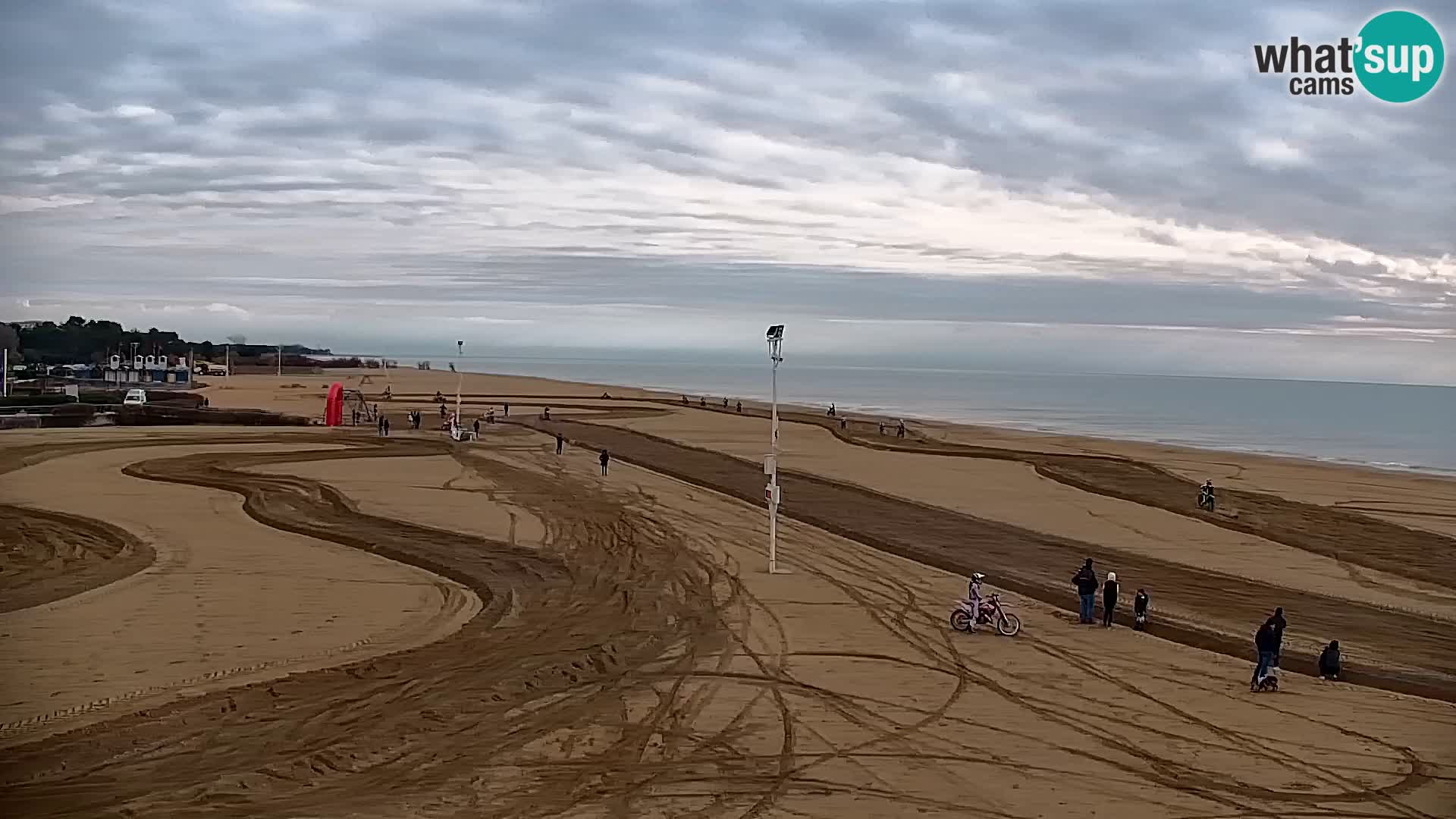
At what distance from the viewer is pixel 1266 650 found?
1388 centimetres

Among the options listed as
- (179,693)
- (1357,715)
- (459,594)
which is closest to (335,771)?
(179,693)

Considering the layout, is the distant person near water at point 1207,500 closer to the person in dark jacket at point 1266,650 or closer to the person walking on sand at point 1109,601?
the person walking on sand at point 1109,601

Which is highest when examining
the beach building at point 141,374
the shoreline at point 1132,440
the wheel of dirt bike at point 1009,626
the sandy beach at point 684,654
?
the beach building at point 141,374

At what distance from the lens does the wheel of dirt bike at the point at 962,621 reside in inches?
651

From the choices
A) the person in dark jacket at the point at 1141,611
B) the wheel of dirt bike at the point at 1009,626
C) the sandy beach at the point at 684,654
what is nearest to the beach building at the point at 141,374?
the sandy beach at the point at 684,654

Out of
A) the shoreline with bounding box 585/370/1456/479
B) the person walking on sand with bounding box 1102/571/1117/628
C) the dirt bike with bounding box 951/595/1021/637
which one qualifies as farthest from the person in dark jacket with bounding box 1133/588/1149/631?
the shoreline with bounding box 585/370/1456/479

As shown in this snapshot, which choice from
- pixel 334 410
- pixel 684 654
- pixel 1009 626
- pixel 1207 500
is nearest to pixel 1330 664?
pixel 1009 626

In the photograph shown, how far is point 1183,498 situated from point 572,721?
1051 inches

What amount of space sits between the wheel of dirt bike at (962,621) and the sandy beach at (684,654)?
0.29m

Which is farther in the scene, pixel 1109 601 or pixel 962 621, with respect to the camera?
pixel 1109 601

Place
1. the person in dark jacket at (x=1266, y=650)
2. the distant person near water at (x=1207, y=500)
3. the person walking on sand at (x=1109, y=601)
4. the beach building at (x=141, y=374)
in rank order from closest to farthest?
the person in dark jacket at (x=1266, y=650)
the person walking on sand at (x=1109, y=601)
the distant person near water at (x=1207, y=500)
the beach building at (x=141, y=374)

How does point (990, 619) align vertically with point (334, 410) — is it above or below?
below

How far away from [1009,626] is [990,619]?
0.31 m

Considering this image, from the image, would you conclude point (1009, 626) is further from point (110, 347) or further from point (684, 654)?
point (110, 347)
